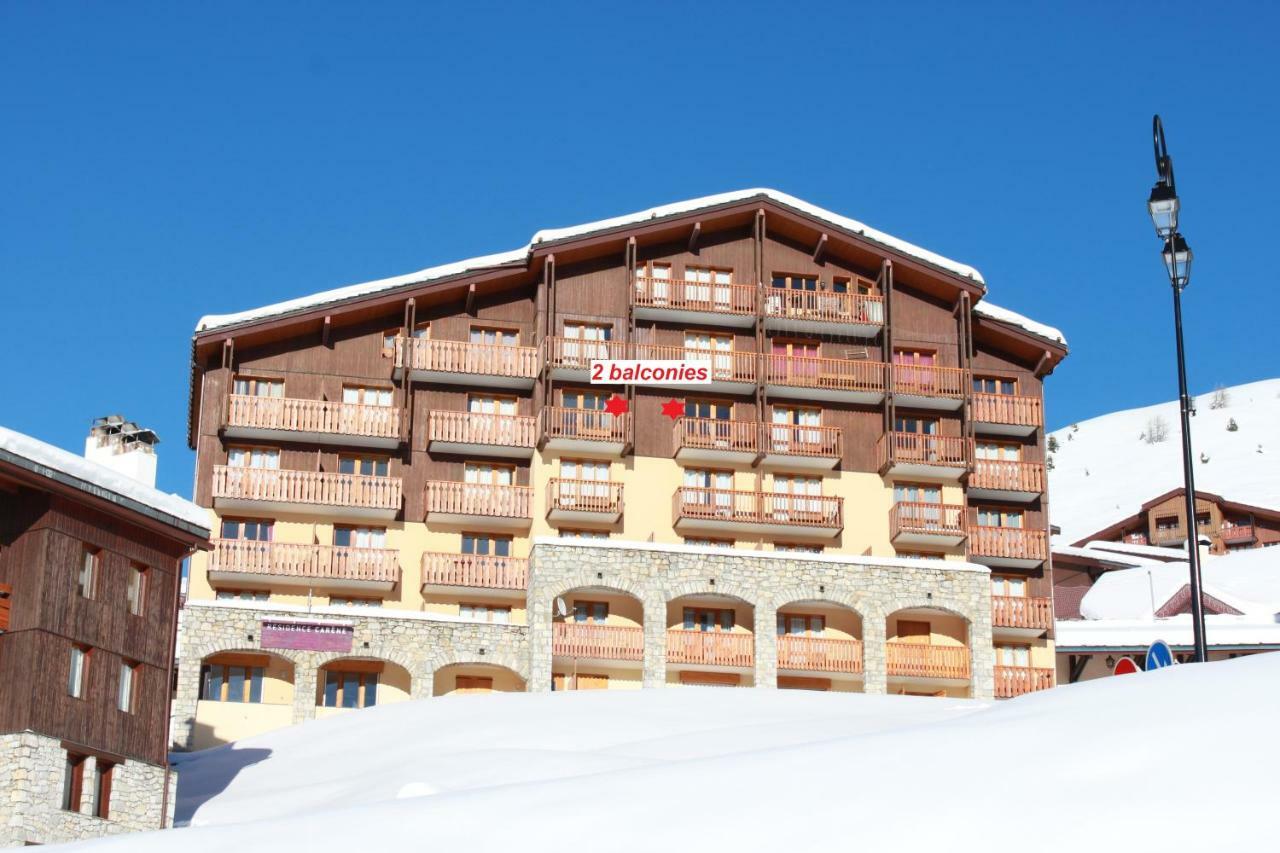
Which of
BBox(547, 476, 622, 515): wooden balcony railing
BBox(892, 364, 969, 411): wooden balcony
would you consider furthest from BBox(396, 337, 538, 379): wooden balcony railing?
BBox(892, 364, 969, 411): wooden balcony

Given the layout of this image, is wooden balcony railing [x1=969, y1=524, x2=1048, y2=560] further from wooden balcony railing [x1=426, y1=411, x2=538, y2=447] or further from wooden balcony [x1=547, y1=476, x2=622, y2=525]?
wooden balcony railing [x1=426, y1=411, x2=538, y2=447]

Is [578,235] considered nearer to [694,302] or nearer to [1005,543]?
[694,302]

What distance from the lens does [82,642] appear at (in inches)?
1107

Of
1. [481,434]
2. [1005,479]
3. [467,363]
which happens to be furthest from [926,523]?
[467,363]

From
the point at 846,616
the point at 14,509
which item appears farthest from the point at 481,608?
the point at 14,509

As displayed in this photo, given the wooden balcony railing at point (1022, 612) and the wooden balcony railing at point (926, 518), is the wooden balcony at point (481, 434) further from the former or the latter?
the wooden balcony railing at point (1022, 612)

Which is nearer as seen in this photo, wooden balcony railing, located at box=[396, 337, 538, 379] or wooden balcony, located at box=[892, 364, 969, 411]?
wooden balcony railing, located at box=[396, 337, 538, 379]

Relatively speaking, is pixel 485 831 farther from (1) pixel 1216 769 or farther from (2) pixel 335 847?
(1) pixel 1216 769

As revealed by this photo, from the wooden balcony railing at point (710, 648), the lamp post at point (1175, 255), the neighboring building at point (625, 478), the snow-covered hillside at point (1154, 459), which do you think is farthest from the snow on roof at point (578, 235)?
the snow-covered hillside at point (1154, 459)

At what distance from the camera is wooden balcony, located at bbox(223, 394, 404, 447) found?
45.7m

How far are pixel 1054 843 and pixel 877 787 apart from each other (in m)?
2.53

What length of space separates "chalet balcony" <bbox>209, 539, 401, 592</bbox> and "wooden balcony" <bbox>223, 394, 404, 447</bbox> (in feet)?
9.42

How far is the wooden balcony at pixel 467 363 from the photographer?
47.0 m

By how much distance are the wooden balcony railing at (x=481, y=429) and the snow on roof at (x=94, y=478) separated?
15.4m
